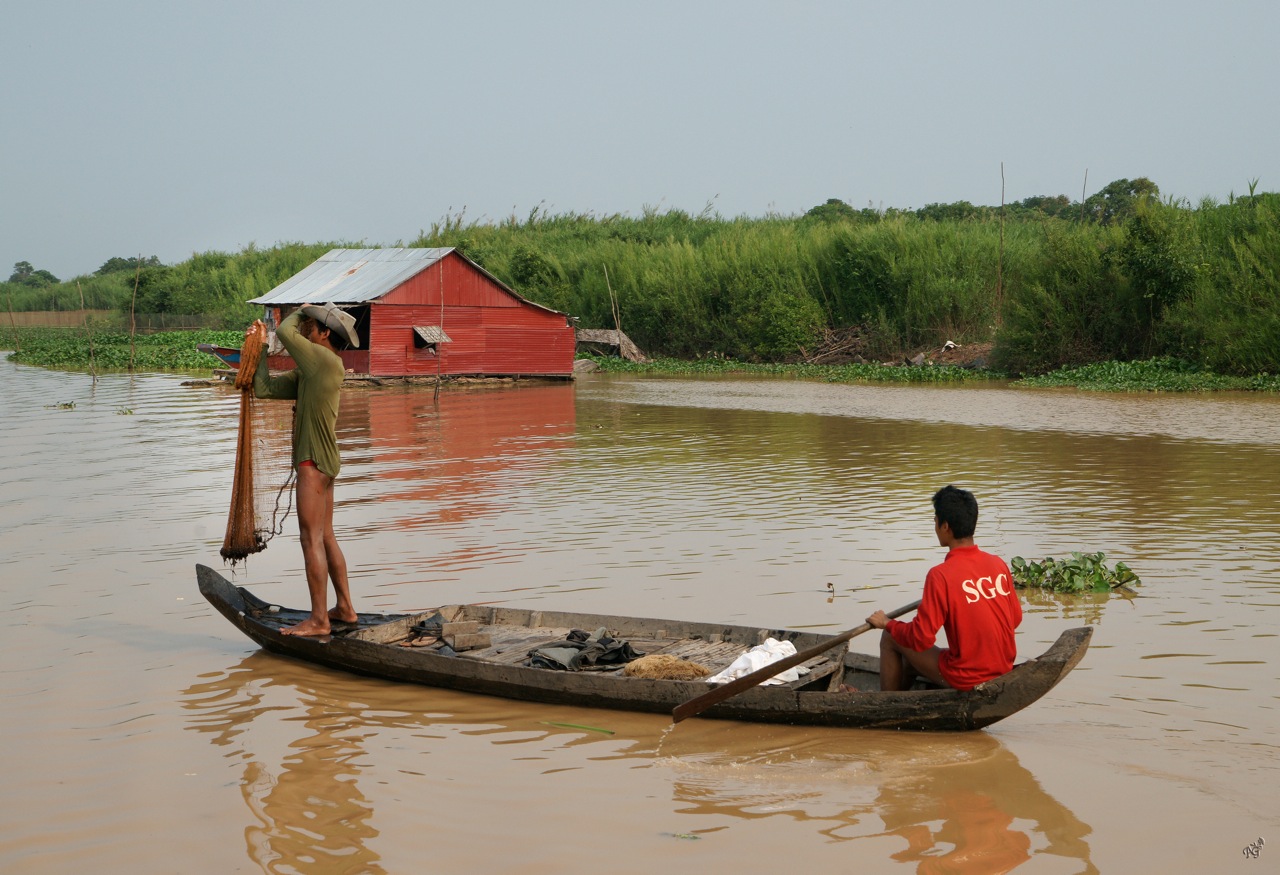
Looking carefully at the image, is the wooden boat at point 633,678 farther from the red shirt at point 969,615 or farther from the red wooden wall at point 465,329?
the red wooden wall at point 465,329

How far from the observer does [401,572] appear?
29.1 feet

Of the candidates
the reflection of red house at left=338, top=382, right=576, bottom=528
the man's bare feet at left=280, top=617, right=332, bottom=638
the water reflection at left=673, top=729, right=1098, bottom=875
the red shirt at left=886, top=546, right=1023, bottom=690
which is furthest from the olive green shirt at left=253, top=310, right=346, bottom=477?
the reflection of red house at left=338, top=382, right=576, bottom=528

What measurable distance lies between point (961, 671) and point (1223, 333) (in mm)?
22993

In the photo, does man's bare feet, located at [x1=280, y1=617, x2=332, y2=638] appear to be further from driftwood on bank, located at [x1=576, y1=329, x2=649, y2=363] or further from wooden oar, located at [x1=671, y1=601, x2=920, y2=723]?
driftwood on bank, located at [x1=576, y1=329, x2=649, y2=363]

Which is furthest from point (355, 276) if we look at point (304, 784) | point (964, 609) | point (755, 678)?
point (964, 609)

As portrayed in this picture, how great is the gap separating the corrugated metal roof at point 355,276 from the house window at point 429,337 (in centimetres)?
140

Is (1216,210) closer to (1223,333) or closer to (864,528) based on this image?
(1223,333)

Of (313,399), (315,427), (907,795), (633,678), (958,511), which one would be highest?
(313,399)

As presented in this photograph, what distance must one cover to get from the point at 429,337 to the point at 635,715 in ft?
83.9

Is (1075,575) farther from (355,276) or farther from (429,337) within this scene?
(355,276)

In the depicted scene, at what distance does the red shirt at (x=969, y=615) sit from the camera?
16.5 ft

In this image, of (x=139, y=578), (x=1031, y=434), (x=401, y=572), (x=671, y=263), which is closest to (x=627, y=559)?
(x=401, y=572)

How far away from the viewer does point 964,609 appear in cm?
503

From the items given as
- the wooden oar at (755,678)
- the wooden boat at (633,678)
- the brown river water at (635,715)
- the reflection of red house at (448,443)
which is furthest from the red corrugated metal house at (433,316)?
the wooden oar at (755,678)
